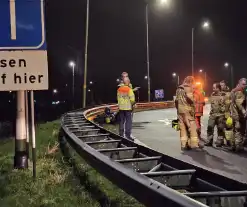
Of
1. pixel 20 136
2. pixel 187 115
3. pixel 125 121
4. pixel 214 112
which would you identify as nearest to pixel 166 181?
pixel 20 136

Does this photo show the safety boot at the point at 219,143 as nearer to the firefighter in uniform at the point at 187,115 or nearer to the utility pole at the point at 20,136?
the firefighter in uniform at the point at 187,115

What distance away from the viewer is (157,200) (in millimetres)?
3121

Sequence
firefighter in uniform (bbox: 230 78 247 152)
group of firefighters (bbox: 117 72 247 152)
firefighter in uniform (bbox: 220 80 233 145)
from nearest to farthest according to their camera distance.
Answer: firefighter in uniform (bbox: 230 78 247 152), group of firefighters (bbox: 117 72 247 152), firefighter in uniform (bbox: 220 80 233 145)

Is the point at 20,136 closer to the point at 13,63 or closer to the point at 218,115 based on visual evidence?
the point at 13,63

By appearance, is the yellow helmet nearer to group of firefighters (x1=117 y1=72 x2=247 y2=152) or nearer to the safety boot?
group of firefighters (x1=117 y1=72 x2=247 y2=152)

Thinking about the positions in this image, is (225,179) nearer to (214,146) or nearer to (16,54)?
(16,54)

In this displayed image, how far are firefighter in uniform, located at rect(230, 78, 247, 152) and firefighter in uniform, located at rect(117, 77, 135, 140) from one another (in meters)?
2.88

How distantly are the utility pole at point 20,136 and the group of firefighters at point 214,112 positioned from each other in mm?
4836

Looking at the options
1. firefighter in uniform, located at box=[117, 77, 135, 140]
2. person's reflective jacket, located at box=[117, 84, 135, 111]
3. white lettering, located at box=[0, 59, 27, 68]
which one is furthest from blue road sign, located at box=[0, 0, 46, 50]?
person's reflective jacket, located at box=[117, 84, 135, 111]

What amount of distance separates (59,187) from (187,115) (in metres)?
5.58

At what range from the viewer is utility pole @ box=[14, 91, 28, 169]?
6895 millimetres

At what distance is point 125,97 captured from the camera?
11.8 meters

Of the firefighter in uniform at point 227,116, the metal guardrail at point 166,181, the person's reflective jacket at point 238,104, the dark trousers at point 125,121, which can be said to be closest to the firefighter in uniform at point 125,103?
the dark trousers at point 125,121

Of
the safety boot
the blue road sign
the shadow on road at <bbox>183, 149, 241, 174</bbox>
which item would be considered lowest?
the shadow on road at <bbox>183, 149, 241, 174</bbox>
